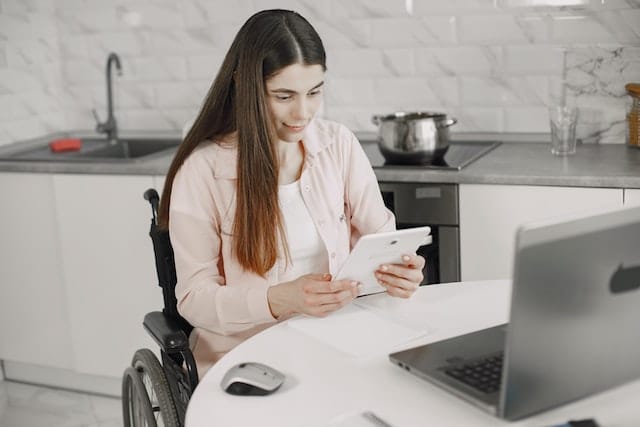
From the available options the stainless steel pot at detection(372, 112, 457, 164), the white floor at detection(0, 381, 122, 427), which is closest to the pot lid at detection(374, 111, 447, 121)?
the stainless steel pot at detection(372, 112, 457, 164)

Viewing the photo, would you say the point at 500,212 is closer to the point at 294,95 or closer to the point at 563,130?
the point at 563,130

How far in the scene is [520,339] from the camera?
113cm

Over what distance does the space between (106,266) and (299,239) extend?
1392 mm

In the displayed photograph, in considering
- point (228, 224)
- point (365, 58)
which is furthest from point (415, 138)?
point (228, 224)

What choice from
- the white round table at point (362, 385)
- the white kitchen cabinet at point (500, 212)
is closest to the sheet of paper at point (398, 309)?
the white round table at point (362, 385)

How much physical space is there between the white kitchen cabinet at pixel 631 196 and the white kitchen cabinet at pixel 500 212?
3cm

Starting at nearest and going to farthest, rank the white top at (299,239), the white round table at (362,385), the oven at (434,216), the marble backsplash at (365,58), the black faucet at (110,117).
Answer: the white round table at (362,385) < the white top at (299,239) < the oven at (434,216) < the marble backsplash at (365,58) < the black faucet at (110,117)

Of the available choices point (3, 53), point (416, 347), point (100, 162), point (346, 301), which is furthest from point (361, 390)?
point (3, 53)

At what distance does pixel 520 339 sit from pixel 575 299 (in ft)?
0.30

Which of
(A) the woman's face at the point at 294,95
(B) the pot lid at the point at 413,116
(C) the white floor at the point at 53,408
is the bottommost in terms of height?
(C) the white floor at the point at 53,408

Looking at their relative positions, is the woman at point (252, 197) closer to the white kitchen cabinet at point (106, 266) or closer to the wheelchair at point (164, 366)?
the wheelchair at point (164, 366)

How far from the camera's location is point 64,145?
140 inches

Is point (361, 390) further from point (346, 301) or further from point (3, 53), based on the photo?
point (3, 53)

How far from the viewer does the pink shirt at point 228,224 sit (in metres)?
1.91
